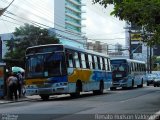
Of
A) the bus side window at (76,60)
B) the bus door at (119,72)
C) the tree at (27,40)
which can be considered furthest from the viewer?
the tree at (27,40)

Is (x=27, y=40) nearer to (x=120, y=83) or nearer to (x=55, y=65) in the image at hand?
(x=120, y=83)

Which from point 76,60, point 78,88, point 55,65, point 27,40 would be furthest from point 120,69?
point 27,40

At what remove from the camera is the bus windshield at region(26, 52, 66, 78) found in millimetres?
26703

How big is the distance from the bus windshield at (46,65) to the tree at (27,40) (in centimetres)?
4670

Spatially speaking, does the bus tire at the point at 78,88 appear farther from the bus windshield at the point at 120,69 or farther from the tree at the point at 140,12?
the bus windshield at the point at 120,69

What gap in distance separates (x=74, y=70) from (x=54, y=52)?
1.78m

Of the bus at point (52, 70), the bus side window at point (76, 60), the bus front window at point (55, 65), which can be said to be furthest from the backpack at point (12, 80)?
the bus side window at point (76, 60)

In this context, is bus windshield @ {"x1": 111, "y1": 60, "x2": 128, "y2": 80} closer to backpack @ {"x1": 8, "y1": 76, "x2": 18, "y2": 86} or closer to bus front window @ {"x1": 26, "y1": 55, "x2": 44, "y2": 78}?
backpack @ {"x1": 8, "y1": 76, "x2": 18, "y2": 86}

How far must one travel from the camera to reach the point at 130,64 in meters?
44.5

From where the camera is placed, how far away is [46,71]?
26734mm

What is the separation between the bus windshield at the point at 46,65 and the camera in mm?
26703

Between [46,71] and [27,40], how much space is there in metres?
50.5

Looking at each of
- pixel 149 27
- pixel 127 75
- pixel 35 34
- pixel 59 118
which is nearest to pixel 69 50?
pixel 149 27

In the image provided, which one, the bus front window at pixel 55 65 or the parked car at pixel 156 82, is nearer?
the bus front window at pixel 55 65
